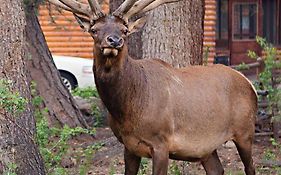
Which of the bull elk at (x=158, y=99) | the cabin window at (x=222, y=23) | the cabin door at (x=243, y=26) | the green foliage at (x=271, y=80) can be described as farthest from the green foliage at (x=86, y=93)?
the cabin door at (x=243, y=26)

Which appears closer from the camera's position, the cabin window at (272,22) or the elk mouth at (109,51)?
the elk mouth at (109,51)

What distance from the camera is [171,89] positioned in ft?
25.0

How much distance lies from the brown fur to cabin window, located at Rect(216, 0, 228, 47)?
713 inches

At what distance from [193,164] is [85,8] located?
3440 mm

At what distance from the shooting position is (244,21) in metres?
26.8

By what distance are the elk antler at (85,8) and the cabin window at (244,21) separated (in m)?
19.7

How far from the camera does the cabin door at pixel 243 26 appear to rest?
86.9 ft

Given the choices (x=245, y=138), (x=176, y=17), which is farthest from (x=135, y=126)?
(x=176, y=17)

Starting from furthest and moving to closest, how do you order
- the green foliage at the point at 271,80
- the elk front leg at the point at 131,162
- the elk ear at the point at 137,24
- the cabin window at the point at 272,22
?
1. the cabin window at the point at 272,22
2. the green foliage at the point at 271,80
3. the elk front leg at the point at 131,162
4. the elk ear at the point at 137,24

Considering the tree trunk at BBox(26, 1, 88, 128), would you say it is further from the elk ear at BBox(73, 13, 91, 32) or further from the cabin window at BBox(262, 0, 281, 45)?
the cabin window at BBox(262, 0, 281, 45)

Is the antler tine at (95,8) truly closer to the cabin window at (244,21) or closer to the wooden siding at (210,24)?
the wooden siding at (210,24)

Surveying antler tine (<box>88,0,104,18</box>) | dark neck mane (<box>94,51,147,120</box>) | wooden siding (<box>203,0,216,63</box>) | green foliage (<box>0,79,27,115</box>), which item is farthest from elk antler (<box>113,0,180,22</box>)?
wooden siding (<box>203,0,216,63</box>)

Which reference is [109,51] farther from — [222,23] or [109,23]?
[222,23]

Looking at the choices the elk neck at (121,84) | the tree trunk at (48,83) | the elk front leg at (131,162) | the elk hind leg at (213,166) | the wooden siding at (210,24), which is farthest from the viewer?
the wooden siding at (210,24)
